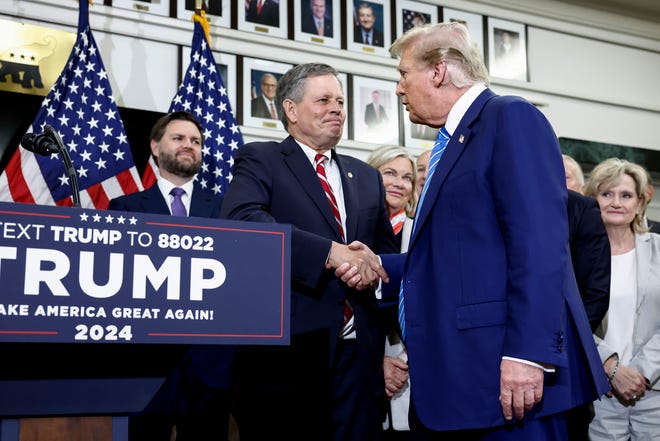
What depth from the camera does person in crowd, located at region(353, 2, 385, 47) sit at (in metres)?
5.37

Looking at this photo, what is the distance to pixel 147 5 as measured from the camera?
4617 millimetres

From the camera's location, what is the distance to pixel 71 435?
144 cm

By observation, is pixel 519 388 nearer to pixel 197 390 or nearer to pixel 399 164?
pixel 197 390

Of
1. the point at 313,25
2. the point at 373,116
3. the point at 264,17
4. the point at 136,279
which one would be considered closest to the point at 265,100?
the point at 264,17

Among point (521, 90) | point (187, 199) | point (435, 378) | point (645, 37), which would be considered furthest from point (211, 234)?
point (645, 37)

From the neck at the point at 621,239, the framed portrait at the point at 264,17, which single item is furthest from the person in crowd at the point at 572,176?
the framed portrait at the point at 264,17

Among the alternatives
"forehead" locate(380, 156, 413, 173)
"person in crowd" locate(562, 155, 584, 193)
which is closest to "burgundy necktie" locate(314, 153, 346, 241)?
"forehead" locate(380, 156, 413, 173)

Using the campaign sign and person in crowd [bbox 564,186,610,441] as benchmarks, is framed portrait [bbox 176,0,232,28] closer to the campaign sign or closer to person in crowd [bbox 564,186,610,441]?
person in crowd [bbox 564,186,610,441]

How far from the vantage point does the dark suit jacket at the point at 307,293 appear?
2336mm

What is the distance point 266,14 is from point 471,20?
1.73m

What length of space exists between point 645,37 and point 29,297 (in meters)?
6.41

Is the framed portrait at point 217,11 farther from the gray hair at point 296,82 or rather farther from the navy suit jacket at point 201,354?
the gray hair at point 296,82

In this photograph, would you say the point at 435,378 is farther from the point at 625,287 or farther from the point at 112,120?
the point at 112,120

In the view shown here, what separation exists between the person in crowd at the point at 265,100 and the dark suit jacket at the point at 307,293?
92.4 inches
